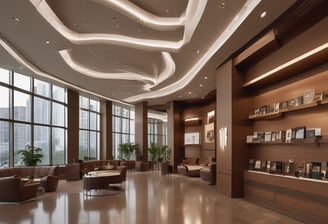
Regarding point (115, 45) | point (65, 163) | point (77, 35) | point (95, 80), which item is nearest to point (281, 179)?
point (115, 45)

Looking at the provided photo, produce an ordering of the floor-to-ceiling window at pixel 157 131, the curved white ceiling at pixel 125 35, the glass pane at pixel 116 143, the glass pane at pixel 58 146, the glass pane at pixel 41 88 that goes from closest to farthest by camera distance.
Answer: the curved white ceiling at pixel 125 35 → the glass pane at pixel 41 88 → the glass pane at pixel 58 146 → the glass pane at pixel 116 143 → the floor-to-ceiling window at pixel 157 131

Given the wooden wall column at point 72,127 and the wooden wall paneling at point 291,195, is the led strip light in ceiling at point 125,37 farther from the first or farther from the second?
the wooden wall column at point 72,127

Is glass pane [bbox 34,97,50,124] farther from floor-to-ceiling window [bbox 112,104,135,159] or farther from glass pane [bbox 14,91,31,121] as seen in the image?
floor-to-ceiling window [bbox 112,104,135,159]

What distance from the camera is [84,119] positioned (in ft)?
62.4

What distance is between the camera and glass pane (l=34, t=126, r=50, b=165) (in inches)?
563

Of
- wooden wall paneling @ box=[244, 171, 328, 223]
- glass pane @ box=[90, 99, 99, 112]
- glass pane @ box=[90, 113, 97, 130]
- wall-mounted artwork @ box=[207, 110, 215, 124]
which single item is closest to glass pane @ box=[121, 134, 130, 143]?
glass pane @ box=[90, 113, 97, 130]

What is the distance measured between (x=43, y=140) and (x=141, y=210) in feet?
30.4

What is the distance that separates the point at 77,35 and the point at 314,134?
22.8 ft

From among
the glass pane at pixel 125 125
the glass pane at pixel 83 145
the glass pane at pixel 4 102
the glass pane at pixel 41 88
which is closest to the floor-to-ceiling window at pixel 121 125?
the glass pane at pixel 125 125

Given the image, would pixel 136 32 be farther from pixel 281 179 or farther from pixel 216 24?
pixel 281 179

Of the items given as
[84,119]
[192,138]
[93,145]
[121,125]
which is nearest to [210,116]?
[192,138]

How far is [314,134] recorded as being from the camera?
6051 millimetres

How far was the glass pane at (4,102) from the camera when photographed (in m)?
12.0

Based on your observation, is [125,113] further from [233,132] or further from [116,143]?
[233,132]
